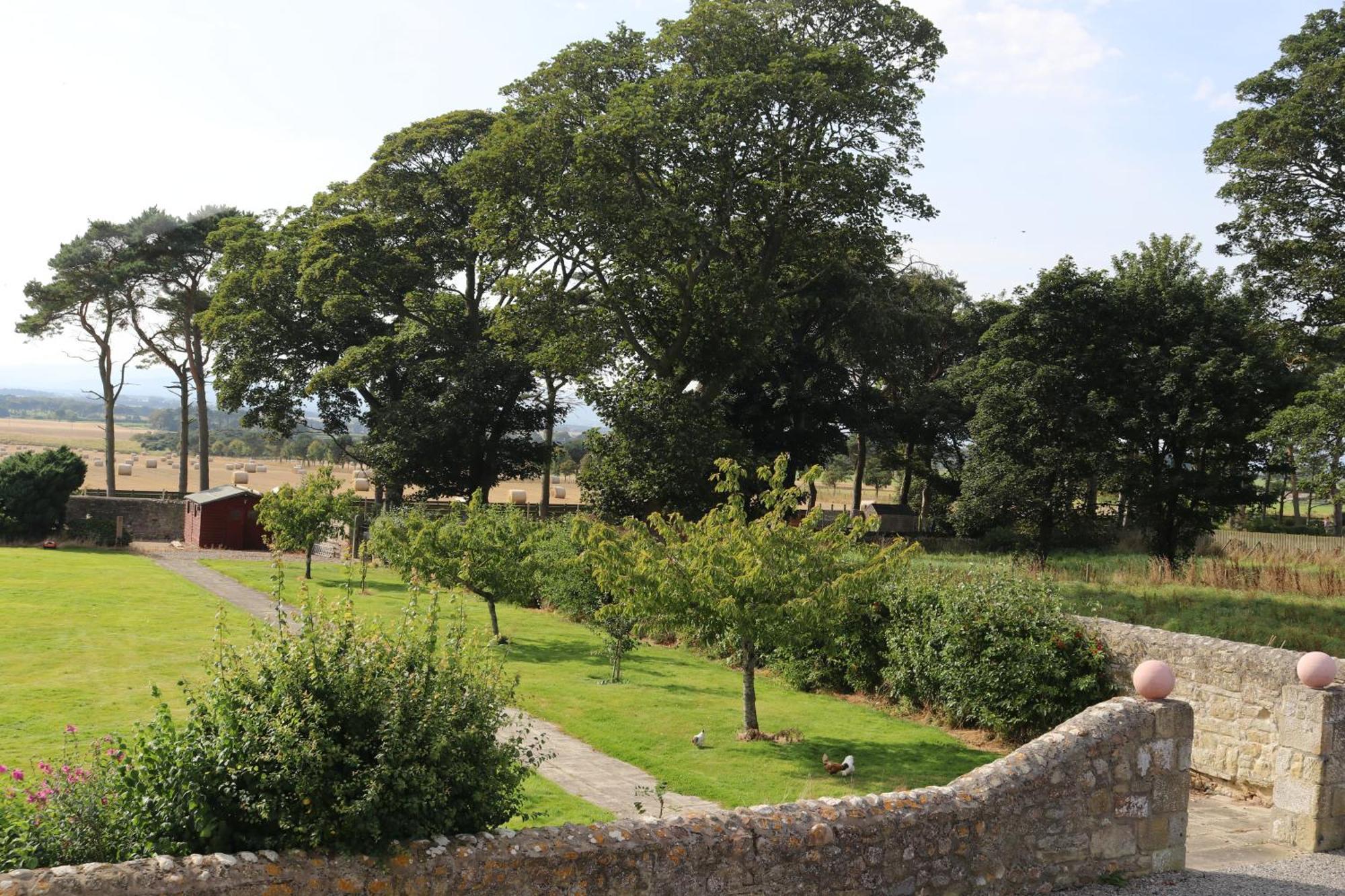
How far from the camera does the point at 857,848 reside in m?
7.05

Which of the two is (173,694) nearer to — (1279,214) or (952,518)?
(952,518)

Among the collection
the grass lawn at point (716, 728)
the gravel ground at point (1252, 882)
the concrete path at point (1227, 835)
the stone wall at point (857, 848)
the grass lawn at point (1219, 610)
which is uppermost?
the grass lawn at point (1219, 610)

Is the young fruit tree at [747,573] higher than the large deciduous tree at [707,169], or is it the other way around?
the large deciduous tree at [707,169]

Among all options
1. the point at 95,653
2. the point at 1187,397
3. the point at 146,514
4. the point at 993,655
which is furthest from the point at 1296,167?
the point at 146,514

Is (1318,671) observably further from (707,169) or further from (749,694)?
(707,169)

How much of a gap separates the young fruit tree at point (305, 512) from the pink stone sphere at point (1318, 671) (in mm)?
24130

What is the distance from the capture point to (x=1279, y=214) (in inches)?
1057

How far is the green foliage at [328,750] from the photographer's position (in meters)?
5.74

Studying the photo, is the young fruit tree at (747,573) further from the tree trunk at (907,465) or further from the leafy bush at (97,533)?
the tree trunk at (907,465)

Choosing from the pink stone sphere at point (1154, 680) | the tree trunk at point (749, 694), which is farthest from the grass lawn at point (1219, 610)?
the pink stone sphere at point (1154, 680)

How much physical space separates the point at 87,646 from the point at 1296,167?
29385 millimetres

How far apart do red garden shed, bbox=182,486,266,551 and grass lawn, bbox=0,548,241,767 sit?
8.36 m

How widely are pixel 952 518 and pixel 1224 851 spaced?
21150 mm

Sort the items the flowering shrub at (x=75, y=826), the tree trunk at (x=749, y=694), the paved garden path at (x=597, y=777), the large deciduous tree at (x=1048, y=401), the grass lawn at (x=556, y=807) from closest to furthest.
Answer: the flowering shrub at (x=75, y=826) < the grass lawn at (x=556, y=807) < the paved garden path at (x=597, y=777) < the tree trunk at (x=749, y=694) < the large deciduous tree at (x=1048, y=401)
